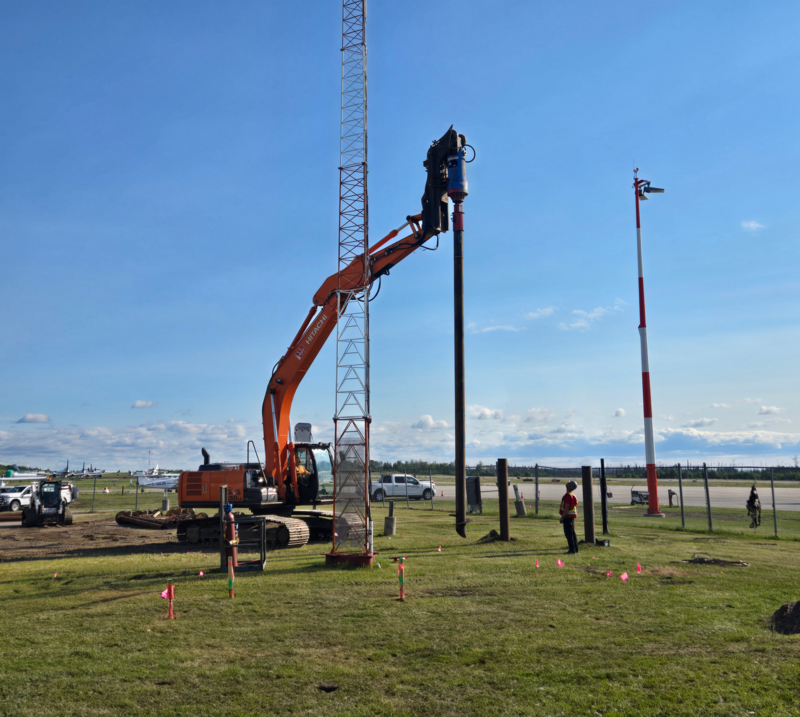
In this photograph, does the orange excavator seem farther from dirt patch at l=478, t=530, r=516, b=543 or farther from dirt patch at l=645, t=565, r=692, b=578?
dirt patch at l=645, t=565, r=692, b=578

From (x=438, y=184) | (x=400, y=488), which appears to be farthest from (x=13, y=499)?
(x=438, y=184)

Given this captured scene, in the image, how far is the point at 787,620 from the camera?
8258mm

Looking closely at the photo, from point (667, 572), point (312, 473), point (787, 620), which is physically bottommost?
point (667, 572)

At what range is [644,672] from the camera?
6727 millimetres

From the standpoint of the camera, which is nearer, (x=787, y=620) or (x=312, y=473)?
(x=787, y=620)

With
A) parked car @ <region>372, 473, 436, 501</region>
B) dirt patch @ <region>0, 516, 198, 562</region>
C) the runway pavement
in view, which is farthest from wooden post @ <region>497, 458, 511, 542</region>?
parked car @ <region>372, 473, 436, 501</region>

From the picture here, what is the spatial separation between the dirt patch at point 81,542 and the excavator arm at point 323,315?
368cm

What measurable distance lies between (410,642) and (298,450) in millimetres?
12928

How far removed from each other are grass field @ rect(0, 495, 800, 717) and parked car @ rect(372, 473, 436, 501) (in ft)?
89.0

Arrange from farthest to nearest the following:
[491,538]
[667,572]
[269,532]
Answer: [491,538] → [269,532] → [667,572]

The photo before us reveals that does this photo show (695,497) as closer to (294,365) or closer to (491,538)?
(491,538)

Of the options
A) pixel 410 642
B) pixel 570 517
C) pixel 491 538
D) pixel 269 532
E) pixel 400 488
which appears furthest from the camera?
pixel 400 488

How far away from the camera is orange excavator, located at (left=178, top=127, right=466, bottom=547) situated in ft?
59.6

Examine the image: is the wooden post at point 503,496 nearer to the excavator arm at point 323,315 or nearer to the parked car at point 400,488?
the excavator arm at point 323,315
